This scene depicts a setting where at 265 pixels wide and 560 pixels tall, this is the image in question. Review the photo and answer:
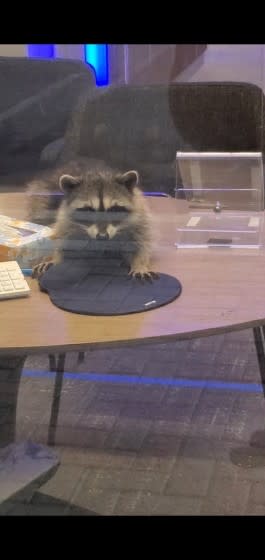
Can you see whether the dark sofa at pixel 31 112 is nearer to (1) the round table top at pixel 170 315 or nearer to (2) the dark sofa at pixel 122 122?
(2) the dark sofa at pixel 122 122

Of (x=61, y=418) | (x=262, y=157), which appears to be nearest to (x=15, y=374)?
(x=61, y=418)

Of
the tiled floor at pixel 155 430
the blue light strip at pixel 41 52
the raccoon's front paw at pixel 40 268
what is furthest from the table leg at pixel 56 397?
the blue light strip at pixel 41 52

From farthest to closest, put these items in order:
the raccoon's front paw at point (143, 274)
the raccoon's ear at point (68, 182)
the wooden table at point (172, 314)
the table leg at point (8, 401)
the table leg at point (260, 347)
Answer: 1. the table leg at point (260, 347)
2. the table leg at point (8, 401)
3. the raccoon's ear at point (68, 182)
4. the raccoon's front paw at point (143, 274)
5. the wooden table at point (172, 314)

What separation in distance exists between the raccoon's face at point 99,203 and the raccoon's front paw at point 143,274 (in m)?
0.12

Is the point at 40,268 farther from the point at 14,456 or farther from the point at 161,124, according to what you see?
the point at 161,124

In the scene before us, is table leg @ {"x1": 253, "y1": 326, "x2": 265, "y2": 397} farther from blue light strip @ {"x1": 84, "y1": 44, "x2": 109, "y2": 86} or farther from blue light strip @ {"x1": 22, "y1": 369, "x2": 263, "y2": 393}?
blue light strip @ {"x1": 84, "y1": 44, "x2": 109, "y2": 86}

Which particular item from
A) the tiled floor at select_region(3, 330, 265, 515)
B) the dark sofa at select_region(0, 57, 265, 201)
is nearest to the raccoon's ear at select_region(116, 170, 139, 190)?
the tiled floor at select_region(3, 330, 265, 515)

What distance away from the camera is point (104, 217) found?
62.1 inches

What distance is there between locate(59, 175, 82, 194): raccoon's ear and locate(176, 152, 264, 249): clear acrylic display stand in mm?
319

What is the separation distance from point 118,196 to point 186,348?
0.59m

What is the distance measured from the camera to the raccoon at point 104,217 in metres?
1.57

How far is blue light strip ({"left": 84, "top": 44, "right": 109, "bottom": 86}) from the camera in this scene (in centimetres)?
147

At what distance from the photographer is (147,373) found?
1916 millimetres
